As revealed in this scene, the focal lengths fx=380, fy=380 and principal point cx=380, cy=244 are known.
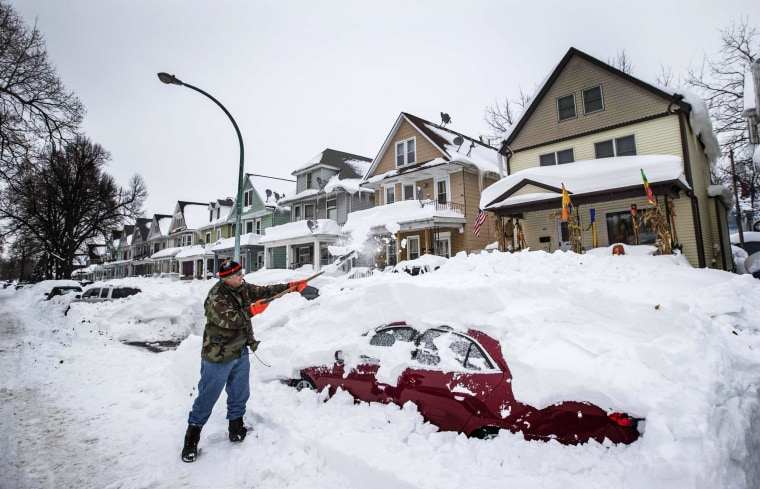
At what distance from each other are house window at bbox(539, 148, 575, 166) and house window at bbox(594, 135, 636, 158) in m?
A: 1.03

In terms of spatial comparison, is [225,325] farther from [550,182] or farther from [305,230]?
[305,230]

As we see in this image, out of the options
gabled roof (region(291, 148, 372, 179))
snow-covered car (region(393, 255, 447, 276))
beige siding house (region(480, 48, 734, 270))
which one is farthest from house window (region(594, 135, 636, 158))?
gabled roof (region(291, 148, 372, 179))

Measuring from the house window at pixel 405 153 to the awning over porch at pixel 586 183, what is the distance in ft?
27.4

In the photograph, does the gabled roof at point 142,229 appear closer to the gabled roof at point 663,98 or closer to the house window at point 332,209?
the house window at point 332,209

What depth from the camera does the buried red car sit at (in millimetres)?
2924

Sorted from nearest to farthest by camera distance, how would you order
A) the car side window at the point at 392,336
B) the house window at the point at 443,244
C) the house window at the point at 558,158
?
the car side window at the point at 392,336 → the house window at the point at 558,158 → the house window at the point at 443,244

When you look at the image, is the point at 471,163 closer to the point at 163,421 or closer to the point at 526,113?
the point at 526,113

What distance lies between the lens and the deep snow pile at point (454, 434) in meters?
2.72

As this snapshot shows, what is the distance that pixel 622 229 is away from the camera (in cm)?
1480

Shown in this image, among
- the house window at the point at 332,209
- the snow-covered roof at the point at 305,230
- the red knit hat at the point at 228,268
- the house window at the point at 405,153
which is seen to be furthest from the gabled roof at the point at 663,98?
the red knit hat at the point at 228,268

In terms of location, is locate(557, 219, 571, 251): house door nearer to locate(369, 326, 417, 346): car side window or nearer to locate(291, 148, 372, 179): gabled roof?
locate(369, 326, 417, 346): car side window

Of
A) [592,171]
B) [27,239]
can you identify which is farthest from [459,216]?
[27,239]

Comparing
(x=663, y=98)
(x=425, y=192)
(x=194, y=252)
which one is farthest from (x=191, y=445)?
(x=194, y=252)

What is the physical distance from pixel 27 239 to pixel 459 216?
4223 cm
